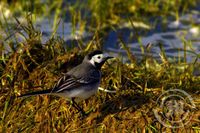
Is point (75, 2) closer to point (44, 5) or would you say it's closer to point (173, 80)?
point (44, 5)

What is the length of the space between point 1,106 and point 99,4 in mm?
3106

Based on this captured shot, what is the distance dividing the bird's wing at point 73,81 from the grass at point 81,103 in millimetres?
291

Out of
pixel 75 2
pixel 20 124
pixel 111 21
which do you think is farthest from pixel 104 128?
pixel 75 2

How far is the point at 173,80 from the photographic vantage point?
19.4 feet

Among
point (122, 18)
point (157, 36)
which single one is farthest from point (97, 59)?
point (122, 18)

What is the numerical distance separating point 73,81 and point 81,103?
360 millimetres

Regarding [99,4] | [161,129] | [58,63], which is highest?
[99,4]

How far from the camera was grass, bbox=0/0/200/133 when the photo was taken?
5328 millimetres

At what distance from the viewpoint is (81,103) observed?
554 centimetres

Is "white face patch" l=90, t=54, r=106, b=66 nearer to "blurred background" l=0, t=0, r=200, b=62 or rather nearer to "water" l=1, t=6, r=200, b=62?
"water" l=1, t=6, r=200, b=62

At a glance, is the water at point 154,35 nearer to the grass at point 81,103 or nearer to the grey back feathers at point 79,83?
the grass at point 81,103

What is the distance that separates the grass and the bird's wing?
0.29 m

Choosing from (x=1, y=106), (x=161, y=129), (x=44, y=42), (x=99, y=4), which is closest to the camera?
(x=161, y=129)

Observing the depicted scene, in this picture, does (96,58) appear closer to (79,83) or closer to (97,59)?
(97,59)
